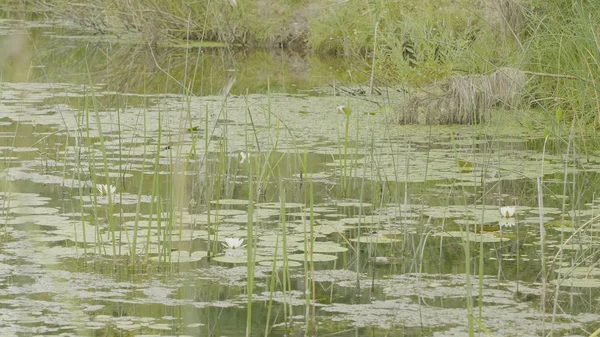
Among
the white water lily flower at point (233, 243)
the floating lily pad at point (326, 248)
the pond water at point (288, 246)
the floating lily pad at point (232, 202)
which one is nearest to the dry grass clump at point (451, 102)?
the pond water at point (288, 246)

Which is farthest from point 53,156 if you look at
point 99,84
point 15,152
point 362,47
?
point 362,47

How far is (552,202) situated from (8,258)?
246cm

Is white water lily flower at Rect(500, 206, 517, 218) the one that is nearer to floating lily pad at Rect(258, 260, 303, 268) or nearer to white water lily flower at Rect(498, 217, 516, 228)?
white water lily flower at Rect(498, 217, 516, 228)

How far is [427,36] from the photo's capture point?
8781mm

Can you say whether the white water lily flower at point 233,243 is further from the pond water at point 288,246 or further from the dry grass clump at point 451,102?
the dry grass clump at point 451,102

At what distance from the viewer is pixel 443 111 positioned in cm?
740

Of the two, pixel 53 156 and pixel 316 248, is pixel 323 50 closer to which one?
pixel 53 156

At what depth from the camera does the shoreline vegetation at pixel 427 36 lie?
21.4ft

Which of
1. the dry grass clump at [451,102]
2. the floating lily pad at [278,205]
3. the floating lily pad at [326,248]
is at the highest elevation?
the dry grass clump at [451,102]

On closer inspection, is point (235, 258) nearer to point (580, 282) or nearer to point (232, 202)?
point (232, 202)

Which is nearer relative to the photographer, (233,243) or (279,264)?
(279,264)

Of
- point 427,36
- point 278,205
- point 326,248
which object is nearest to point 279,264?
point 326,248

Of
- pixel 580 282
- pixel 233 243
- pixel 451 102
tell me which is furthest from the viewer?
pixel 451 102

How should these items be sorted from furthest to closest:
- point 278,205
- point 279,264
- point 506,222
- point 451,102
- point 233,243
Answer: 1. point 451,102
2. point 278,205
3. point 506,222
4. point 233,243
5. point 279,264
